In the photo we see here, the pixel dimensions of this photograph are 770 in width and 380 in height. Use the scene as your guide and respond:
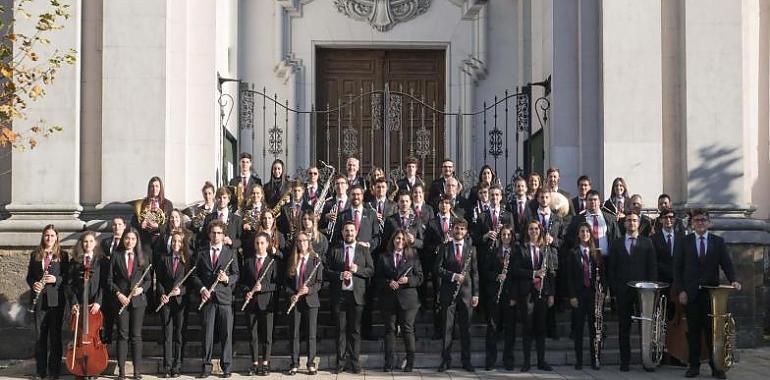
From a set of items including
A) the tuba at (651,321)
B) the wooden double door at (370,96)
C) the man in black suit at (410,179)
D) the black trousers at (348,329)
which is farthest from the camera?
the wooden double door at (370,96)

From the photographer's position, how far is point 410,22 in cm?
1888

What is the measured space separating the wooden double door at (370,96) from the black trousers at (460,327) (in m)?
6.43

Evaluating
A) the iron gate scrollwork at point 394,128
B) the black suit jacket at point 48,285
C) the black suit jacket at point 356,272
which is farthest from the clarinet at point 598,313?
the black suit jacket at point 48,285

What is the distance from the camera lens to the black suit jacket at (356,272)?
12164mm

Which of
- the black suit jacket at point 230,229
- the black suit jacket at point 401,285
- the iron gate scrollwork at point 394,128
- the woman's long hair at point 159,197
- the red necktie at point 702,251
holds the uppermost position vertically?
the iron gate scrollwork at point 394,128

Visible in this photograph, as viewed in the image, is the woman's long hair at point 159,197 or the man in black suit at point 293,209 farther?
the man in black suit at point 293,209

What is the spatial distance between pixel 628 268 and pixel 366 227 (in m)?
3.04

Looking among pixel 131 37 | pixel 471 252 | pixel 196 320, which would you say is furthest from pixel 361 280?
pixel 131 37

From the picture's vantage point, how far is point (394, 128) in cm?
1634

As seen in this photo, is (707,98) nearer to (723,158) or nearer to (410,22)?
(723,158)

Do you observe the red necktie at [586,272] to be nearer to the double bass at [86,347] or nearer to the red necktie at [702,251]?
the red necktie at [702,251]

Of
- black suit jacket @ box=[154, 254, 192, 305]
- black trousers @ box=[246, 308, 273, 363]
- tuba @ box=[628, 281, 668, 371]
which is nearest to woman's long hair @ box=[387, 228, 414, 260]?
black trousers @ box=[246, 308, 273, 363]

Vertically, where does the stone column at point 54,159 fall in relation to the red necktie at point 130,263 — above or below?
above

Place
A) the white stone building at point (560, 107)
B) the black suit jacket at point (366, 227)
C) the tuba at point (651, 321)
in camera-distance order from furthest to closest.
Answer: the white stone building at point (560, 107) → the black suit jacket at point (366, 227) → the tuba at point (651, 321)
